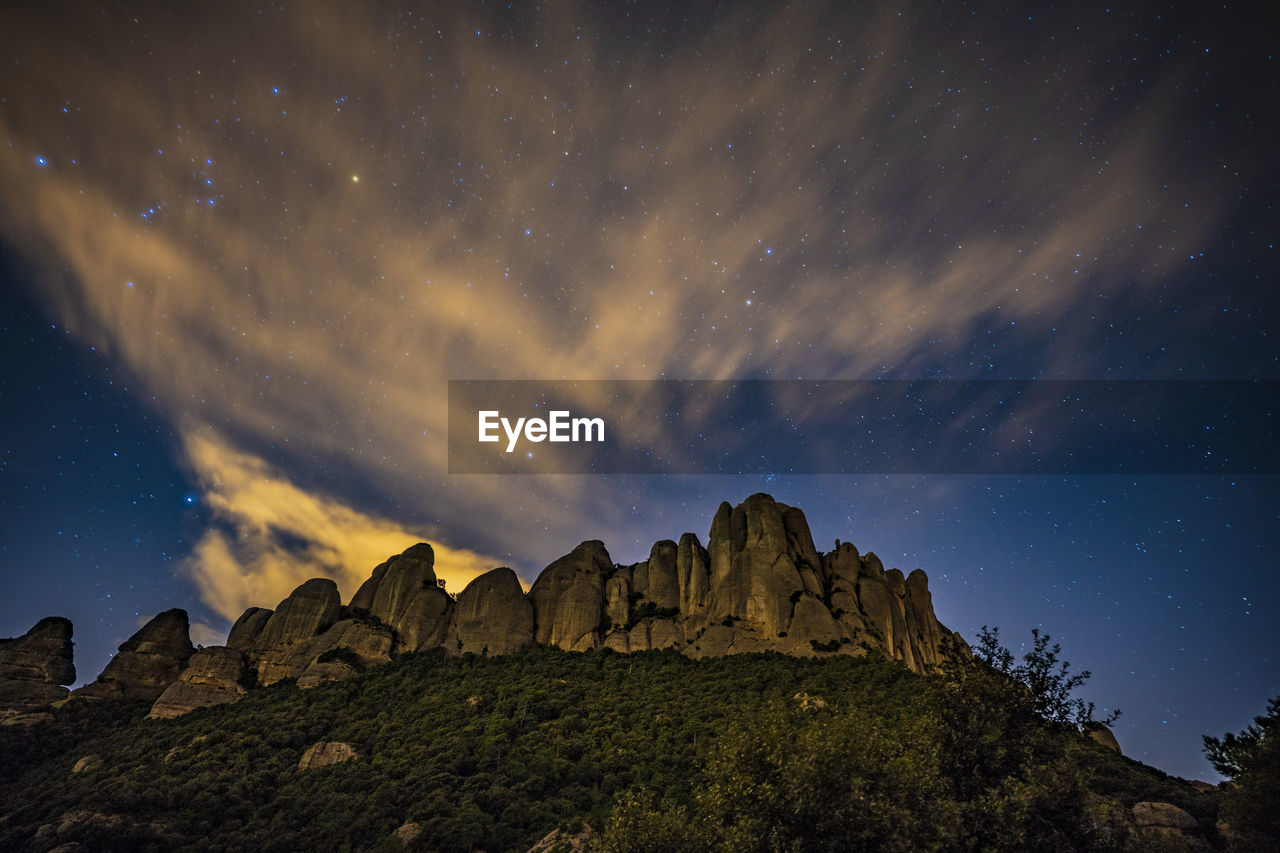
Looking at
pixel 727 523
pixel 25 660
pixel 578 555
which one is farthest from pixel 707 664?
pixel 25 660

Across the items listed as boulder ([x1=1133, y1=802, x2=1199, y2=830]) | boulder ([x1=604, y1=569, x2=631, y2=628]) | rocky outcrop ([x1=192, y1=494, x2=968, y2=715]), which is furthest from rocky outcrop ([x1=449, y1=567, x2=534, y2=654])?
boulder ([x1=1133, y1=802, x2=1199, y2=830])

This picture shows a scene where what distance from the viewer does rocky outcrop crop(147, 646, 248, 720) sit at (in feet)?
244

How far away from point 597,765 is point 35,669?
3292 inches

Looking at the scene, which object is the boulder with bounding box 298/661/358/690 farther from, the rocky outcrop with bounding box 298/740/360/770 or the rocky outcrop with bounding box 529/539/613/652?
the rocky outcrop with bounding box 529/539/613/652

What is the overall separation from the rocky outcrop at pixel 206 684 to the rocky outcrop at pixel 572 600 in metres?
40.9

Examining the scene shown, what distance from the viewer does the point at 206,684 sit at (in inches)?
3120

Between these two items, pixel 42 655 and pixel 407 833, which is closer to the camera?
pixel 407 833

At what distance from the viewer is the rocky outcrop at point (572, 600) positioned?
89250 millimetres

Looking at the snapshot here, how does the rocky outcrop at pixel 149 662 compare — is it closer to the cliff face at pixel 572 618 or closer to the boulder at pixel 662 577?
the cliff face at pixel 572 618

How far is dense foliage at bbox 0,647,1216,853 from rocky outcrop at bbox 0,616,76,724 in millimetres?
5142

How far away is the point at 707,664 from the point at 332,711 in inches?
1795

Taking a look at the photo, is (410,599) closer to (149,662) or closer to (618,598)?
(618,598)

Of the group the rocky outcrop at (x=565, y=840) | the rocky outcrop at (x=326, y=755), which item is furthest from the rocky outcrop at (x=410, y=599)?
the rocky outcrop at (x=565, y=840)

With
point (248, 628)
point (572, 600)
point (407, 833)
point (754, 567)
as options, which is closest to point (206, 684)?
point (248, 628)
